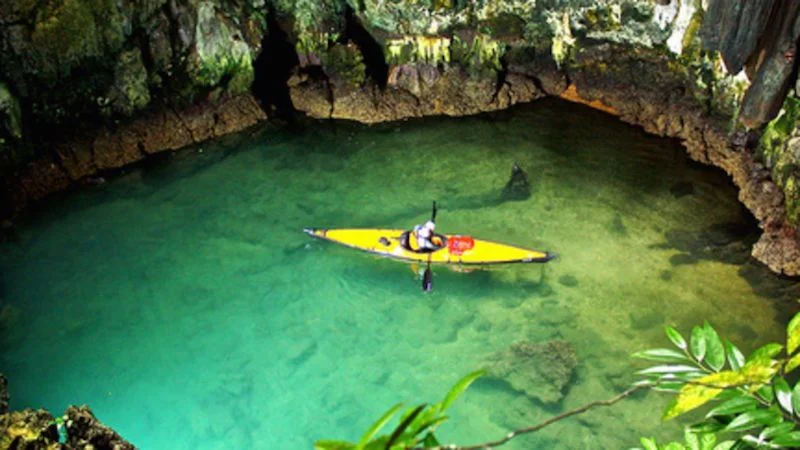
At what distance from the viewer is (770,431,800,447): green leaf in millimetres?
1588

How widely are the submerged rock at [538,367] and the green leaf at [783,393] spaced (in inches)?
261

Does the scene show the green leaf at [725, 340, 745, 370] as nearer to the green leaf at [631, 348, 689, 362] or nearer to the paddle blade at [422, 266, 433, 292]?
the green leaf at [631, 348, 689, 362]

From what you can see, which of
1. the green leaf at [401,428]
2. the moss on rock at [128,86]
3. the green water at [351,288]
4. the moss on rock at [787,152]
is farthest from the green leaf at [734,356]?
the moss on rock at [128,86]

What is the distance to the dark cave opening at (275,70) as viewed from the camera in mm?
14031

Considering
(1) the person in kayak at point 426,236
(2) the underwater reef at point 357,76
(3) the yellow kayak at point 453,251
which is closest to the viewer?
(1) the person in kayak at point 426,236

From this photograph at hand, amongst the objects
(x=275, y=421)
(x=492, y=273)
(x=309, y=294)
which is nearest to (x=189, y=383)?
(x=275, y=421)

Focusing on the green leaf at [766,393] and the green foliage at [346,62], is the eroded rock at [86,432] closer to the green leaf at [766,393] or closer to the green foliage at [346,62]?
the green leaf at [766,393]

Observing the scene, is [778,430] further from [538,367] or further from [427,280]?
[427,280]

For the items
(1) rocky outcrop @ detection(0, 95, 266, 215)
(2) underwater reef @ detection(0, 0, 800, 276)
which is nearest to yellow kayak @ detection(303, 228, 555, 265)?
(2) underwater reef @ detection(0, 0, 800, 276)

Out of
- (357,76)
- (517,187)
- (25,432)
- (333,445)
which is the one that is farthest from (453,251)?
(333,445)

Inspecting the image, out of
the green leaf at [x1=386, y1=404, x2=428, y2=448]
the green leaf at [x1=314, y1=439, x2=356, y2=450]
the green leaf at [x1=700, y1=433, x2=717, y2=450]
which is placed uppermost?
the green leaf at [x1=386, y1=404, x2=428, y2=448]

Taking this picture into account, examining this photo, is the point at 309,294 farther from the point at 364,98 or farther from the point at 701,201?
the point at 701,201

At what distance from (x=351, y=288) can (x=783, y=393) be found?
27.8ft

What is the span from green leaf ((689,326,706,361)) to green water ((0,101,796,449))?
616 centimetres
